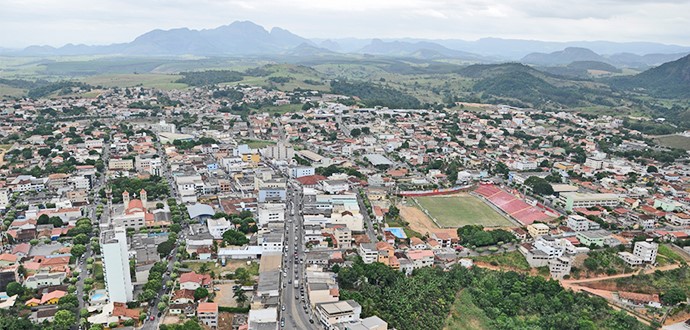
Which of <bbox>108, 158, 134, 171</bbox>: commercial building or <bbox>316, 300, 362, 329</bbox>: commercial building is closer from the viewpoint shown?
<bbox>316, 300, 362, 329</bbox>: commercial building

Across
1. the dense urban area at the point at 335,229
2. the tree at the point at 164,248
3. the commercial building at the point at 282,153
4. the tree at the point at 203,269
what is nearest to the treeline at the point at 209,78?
the dense urban area at the point at 335,229

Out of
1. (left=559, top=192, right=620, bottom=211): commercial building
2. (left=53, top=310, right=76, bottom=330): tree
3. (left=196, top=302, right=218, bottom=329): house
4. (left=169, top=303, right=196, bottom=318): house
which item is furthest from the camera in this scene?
(left=559, top=192, right=620, bottom=211): commercial building

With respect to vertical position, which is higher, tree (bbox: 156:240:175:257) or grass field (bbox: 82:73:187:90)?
grass field (bbox: 82:73:187:90)

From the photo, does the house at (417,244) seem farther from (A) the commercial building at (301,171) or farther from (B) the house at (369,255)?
(A) the commercial building at (301,171)

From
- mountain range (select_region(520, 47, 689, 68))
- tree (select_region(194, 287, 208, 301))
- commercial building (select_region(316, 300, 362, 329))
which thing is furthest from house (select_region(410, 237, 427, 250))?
mountain range (select_region(520, 47, 689, 68))

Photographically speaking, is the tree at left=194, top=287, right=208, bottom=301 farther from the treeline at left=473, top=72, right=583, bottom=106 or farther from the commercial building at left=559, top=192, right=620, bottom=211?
the treeline at left=473, top=72, right=583, bottom=106

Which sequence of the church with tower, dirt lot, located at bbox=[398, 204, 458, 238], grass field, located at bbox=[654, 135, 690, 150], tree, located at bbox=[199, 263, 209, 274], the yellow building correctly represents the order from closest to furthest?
tree, located at bbox=[199, 263, 209, 274]
the church with tower
dirt lot, located at bbox=[398, 204, 458, 238]
the yellow building
grass field, located at bbox=[654, 135, 690, 150]

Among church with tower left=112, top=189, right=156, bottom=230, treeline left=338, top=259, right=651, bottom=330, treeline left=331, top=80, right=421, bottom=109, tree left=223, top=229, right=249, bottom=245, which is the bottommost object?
treeline left=338, top=259, right=651, bottom=330
